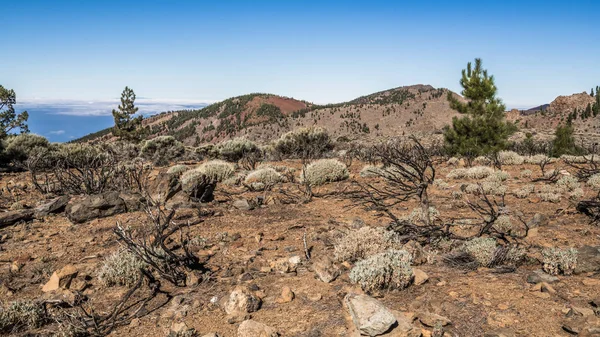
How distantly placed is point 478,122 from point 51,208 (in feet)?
60.7

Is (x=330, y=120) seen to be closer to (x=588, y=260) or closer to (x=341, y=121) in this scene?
(x=341, y=121)

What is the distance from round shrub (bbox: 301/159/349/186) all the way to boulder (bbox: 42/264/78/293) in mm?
7363

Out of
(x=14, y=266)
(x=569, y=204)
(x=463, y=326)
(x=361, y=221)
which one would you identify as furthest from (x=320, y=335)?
(x=569, y=204)

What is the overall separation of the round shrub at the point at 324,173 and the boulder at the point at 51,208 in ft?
20.9

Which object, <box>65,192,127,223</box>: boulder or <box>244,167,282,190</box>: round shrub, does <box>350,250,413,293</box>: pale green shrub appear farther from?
<box>244,167,282,190</box>: round shrub

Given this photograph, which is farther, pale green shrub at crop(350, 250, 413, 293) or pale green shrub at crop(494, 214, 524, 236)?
pale green shrub at crop(494, 214, 524, 236)

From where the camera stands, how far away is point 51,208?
26.4ft

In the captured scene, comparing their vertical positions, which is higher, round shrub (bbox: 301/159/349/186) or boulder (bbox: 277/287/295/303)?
round shrub (bbox: 301/159/349/186)

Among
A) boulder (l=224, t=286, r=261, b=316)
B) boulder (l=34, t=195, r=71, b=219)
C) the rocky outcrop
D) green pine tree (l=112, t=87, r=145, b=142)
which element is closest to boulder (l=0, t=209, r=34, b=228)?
boulder (l=34, t=195, r=71, b=219)

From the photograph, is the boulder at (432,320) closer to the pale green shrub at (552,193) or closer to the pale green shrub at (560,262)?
the pale green shrub at (560,262)

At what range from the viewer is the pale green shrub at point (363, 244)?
490 cm

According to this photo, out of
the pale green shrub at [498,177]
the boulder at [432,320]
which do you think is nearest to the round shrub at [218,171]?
the pale green shrub at [498,177]

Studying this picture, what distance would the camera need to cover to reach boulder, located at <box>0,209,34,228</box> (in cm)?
726

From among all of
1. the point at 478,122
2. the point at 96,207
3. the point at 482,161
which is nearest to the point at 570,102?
the point at 478,122
